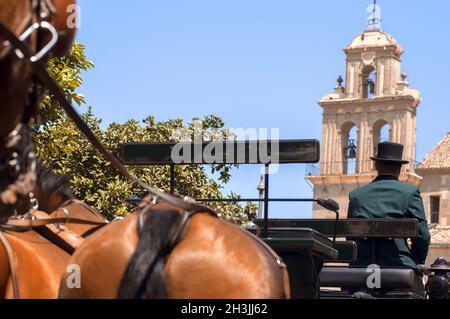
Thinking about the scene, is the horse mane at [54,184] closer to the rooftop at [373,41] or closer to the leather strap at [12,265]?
the leather strap at [12,265]

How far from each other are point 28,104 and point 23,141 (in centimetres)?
14

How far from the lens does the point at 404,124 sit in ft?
319

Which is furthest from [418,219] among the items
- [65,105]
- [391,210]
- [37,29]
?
[37,29]

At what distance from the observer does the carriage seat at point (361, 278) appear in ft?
29.7

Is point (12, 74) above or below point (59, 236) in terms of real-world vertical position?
above

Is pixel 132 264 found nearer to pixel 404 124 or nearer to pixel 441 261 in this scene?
pixel 441 261

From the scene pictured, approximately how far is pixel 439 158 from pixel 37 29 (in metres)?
97.1

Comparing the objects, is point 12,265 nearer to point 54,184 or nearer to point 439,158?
point 54,184

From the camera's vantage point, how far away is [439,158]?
100 m

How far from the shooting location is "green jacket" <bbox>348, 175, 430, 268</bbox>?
938cm

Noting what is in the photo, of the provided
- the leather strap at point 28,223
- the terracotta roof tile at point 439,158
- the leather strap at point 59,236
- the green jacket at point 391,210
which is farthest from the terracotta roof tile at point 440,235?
the leather strap at point 28,223

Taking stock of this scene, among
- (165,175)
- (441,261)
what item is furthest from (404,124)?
(441,261)

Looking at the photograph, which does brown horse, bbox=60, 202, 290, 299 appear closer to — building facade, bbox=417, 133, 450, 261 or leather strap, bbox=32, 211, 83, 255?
leather strap, bbox=32, 211, 83, 255

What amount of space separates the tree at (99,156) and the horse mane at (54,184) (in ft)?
23.8
